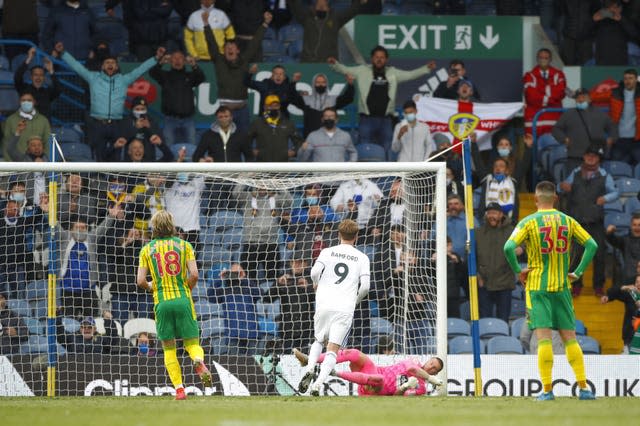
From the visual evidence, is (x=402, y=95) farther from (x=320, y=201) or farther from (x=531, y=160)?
(x=320, y=201)

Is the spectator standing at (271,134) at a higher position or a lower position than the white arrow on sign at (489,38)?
lower

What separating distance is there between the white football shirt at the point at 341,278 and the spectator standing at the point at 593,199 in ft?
21.6

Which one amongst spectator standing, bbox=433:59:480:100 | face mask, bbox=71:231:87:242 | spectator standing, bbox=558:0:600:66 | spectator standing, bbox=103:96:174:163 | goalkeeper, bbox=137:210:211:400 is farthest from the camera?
spectator standing, bbox=558:0:600:66

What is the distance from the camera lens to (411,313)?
14.7 m

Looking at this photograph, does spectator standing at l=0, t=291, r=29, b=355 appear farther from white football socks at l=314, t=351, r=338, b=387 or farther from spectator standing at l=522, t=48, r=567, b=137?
spectator standing at l=522, t=48, r=567, b=137

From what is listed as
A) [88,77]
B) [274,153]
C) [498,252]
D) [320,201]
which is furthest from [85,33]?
[498,252]

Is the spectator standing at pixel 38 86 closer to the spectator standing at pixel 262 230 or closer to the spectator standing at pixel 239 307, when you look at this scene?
the spectator standing at pixel 262 230

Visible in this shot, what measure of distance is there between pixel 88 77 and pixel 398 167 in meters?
7.25

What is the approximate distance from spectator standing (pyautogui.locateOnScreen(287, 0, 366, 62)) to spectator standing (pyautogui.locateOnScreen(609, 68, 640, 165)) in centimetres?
432

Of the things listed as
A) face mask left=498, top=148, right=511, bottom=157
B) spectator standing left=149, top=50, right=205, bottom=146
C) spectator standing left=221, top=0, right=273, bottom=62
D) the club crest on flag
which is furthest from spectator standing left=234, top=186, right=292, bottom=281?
spectator standing left=221, top=0, right=273, bottom=62

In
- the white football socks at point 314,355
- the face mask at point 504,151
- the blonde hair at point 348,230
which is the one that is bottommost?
the white football socks at point 314,355

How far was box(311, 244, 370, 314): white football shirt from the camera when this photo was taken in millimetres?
11953

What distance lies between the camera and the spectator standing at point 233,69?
19.1m

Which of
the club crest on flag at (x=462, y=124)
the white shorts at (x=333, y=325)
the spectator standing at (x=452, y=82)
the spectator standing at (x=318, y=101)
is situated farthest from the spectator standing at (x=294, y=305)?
the spectator standing at (x=452, y=82)
